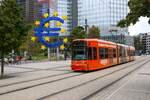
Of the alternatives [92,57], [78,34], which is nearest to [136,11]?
[92,57]

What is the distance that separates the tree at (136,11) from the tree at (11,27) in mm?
10371

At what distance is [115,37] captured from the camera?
459 ft

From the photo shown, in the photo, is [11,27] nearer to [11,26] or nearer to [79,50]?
[11,26]

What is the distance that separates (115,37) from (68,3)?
2489cm

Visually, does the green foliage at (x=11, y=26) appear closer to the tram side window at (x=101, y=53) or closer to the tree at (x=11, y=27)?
the tree at (x=11, y=27)

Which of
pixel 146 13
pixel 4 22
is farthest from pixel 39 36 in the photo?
pixel 146 13

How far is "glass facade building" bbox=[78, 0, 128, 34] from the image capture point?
3465 inches

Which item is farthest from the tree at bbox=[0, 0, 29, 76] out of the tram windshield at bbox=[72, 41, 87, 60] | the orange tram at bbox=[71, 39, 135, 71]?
the orange tram at bbox=[71, 39, 135, 71]

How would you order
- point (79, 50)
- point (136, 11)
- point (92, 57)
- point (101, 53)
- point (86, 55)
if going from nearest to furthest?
point (136, 11) < point (86, 55) < point (79, 50) < point (92, 57) < point (101, 53)

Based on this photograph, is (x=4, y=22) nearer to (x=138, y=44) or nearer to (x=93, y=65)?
(x=93, y=65)

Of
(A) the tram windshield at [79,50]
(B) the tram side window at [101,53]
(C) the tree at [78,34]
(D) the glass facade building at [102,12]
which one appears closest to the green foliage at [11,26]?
(A) the tram windshield at [79,50]

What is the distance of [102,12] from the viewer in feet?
371

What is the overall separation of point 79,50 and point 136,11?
13460 mm

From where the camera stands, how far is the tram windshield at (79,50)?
101 feet
